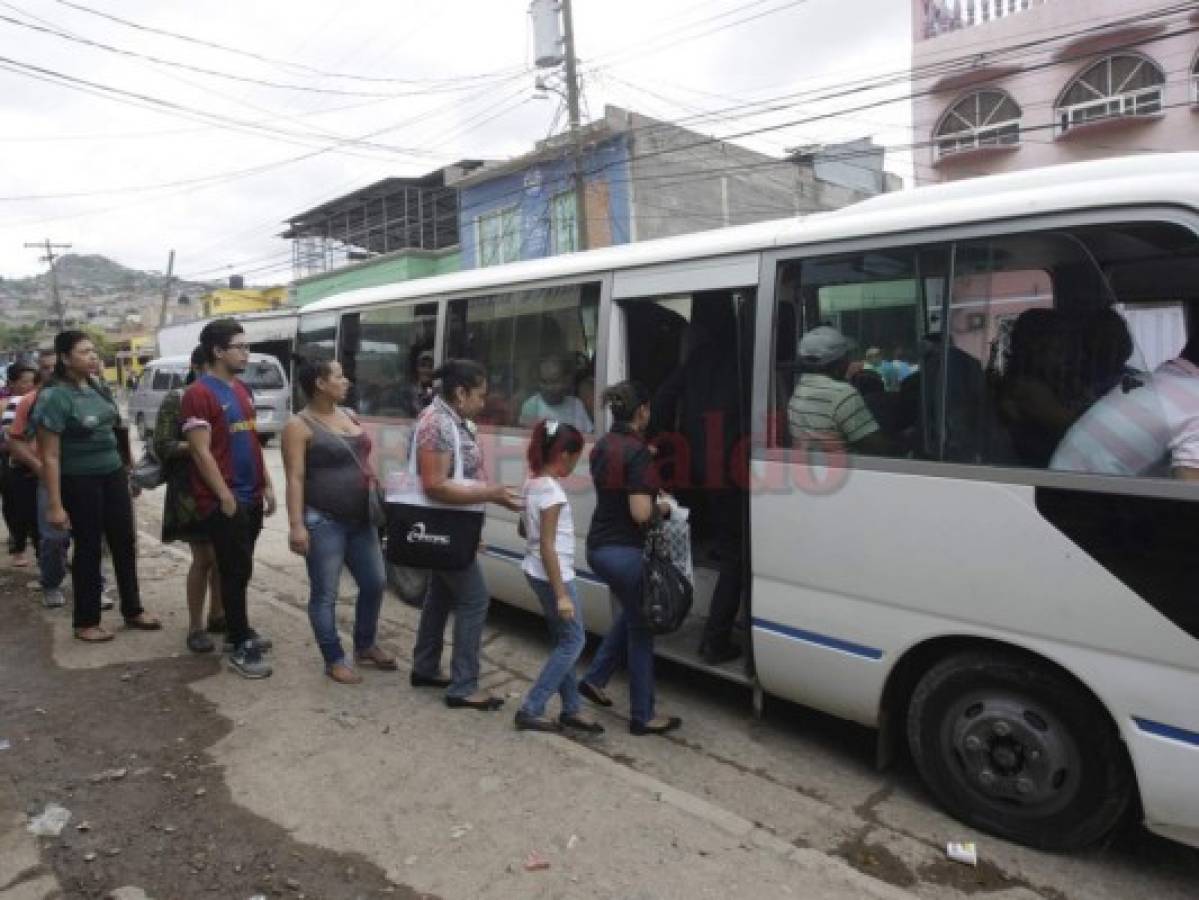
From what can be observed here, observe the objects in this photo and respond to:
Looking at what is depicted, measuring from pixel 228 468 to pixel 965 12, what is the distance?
15199mm

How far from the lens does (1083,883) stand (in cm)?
280

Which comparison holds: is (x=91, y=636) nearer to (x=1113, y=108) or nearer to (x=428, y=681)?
(x=428, y=681)

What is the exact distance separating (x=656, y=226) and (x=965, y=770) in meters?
18.5

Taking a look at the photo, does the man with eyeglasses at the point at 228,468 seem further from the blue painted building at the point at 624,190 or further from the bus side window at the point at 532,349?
the blue painted building at the point at 624,190

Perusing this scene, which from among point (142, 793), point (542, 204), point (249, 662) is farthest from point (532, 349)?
point (542, 204)

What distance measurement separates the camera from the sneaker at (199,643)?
4.85 m

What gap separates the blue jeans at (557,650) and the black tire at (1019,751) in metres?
1.39

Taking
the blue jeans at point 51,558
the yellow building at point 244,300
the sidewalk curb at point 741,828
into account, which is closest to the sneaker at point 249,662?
the sidewalk curb at point 741,828

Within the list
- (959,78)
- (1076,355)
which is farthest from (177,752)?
(959,78)

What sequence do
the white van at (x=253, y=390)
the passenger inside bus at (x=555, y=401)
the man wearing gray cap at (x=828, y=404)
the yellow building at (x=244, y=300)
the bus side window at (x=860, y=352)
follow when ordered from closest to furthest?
the bus side window at (x=860, y=352)
the man wearing gray cap at (x=828, y=404)
the passenger inside bus at (x=555, y=401)
the white van at (x=253, y=390)
the yellow building at (x=244, y=300)

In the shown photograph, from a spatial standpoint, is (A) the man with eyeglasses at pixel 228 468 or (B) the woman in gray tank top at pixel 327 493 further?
(A) the man with eyeglasses at pixel 228 468

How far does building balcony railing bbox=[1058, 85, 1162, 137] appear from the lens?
12.8 meters

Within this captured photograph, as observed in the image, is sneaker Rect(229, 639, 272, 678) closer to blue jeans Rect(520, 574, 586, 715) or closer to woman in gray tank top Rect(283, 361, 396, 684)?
woman in gray tank top Rect(283, 361, 396, 684)

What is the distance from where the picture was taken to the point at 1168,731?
2531 millimetres
